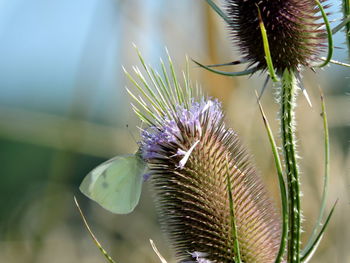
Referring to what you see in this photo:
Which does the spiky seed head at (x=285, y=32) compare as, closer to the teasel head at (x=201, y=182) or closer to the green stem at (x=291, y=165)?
the green stem at (x=291, y=165)

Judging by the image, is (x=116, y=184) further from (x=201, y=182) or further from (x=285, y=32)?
(x=285, y=32)

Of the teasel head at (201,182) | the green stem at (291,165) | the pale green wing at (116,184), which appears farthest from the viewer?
the pale green wing at (116,184)

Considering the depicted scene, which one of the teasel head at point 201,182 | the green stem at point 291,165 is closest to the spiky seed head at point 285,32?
the green stem at point 291,165

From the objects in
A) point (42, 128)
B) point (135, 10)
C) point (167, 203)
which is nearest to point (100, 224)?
point (42, 128)

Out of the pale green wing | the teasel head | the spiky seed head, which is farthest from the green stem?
the pale green wing

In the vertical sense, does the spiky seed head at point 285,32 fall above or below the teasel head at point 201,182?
above

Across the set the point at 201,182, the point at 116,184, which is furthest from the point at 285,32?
the point at 116,184

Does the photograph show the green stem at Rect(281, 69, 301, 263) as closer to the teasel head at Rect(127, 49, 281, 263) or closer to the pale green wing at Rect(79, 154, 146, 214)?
the teasel head at Rect(127, 49, 281, 263)

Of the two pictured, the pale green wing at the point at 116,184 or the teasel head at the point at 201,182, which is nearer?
the teasel head at the point at 201,182
